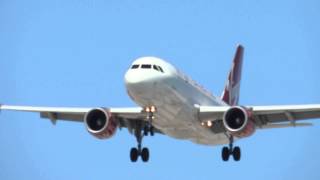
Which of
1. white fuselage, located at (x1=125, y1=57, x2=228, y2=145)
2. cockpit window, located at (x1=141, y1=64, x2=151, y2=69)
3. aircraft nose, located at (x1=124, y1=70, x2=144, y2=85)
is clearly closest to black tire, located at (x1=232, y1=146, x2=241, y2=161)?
white fuselage, located at (x1=125, y1=57, x2=228, y2=145)

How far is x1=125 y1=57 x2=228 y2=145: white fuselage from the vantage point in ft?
137

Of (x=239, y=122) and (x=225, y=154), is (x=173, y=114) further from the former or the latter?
(x=225, y=154)

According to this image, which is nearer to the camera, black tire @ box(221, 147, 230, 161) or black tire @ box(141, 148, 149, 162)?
black tire @ box(141, 148, 149, 162)

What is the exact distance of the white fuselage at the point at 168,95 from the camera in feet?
137

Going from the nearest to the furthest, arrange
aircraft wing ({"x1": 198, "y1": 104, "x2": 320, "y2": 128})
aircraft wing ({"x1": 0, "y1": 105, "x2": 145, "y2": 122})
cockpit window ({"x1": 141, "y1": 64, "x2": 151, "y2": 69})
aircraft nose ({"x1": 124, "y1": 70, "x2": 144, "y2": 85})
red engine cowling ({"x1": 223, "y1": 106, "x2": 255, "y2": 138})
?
aircraft nose ({"x1": 124, "y1": 70, "x2": 144, "y2": 85}), cockpit window ({"x1": 141, "y1": 64, "x2": 151, "y2": 69}), red engine cowling ({"x1": 223, "y1": 106, "x2": 255, "y2": 138}), aircraft wing ({"x1": 198, "y1": 104, "x2": 320, "y2": 128}), aircraft wing ({"x1": 0, "y1": 105, "x2": 145, "y2": 122})

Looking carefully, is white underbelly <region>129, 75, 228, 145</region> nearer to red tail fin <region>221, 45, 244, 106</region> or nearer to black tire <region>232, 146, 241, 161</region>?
black tire <region>232, 146, 241, 161</region>

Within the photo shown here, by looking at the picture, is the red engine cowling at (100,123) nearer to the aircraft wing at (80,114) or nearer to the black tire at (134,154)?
the aircraft wing at (80,114)

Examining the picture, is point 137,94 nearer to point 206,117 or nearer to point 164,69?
point 164,69

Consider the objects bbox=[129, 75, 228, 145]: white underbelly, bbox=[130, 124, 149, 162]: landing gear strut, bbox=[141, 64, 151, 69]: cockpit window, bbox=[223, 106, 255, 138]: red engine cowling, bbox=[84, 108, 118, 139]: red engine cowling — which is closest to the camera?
bbox=[129, 75, 228, 145]: white underbelly

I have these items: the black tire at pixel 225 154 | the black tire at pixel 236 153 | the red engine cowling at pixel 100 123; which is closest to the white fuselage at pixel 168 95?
the black tire at pixel 225 154

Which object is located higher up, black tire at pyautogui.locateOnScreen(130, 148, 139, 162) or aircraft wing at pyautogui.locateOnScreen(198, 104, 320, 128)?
aircraft wing at pyautogui.locateOnScreen(198, 104, 320, 128)

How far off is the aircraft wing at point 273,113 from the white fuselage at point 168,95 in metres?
0.71

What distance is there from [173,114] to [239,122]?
375cm

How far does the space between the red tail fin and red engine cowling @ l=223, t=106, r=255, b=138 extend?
1179 centimetres
